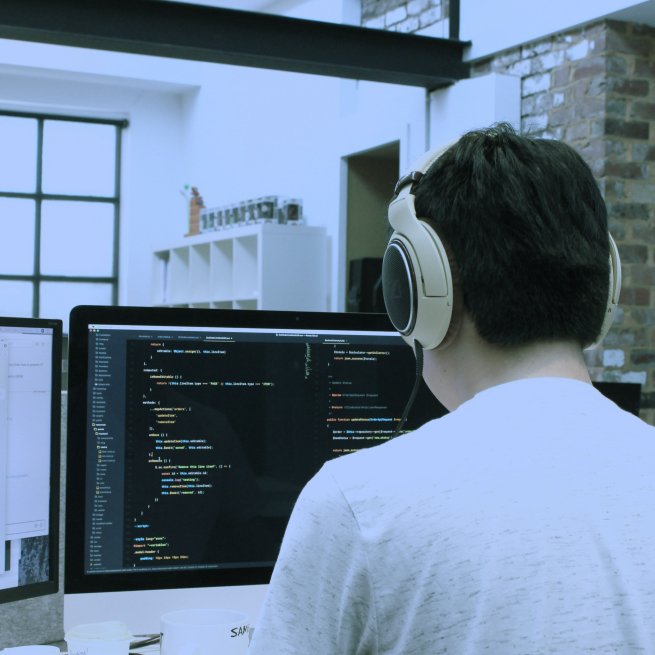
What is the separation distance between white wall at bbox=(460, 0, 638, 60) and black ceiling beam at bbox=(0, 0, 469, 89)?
0.10 m

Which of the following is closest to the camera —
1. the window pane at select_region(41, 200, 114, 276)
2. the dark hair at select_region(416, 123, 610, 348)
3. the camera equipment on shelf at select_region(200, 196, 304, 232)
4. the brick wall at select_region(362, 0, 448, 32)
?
the dark hair at select_region(416, 123, 610, 348)

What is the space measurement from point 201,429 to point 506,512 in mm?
559

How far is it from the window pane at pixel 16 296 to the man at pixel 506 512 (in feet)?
22.0

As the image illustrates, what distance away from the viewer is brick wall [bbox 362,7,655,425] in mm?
2891

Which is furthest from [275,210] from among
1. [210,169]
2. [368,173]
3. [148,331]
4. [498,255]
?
[498,255]

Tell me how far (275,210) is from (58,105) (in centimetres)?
294

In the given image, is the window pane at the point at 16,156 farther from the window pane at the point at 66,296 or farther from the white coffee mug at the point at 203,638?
the white coffee mug at the point at 203,638

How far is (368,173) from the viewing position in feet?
15.0

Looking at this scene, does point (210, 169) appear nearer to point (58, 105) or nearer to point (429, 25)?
point (58, 105)

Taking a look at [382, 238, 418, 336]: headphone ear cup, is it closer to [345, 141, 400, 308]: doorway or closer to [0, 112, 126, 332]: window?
[345, 141, 400, 308]: doorway

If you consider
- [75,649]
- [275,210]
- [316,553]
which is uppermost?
[275,210]

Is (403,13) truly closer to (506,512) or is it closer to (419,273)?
(419,273)

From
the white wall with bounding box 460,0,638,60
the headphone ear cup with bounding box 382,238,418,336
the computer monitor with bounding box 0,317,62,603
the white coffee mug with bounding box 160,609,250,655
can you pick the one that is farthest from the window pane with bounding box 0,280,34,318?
the headphone ear cup with bounding box 382,238,418,336

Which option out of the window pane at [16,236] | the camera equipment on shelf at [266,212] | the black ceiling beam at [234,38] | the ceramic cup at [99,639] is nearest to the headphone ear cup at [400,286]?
the ceramic cup at [99,639]
